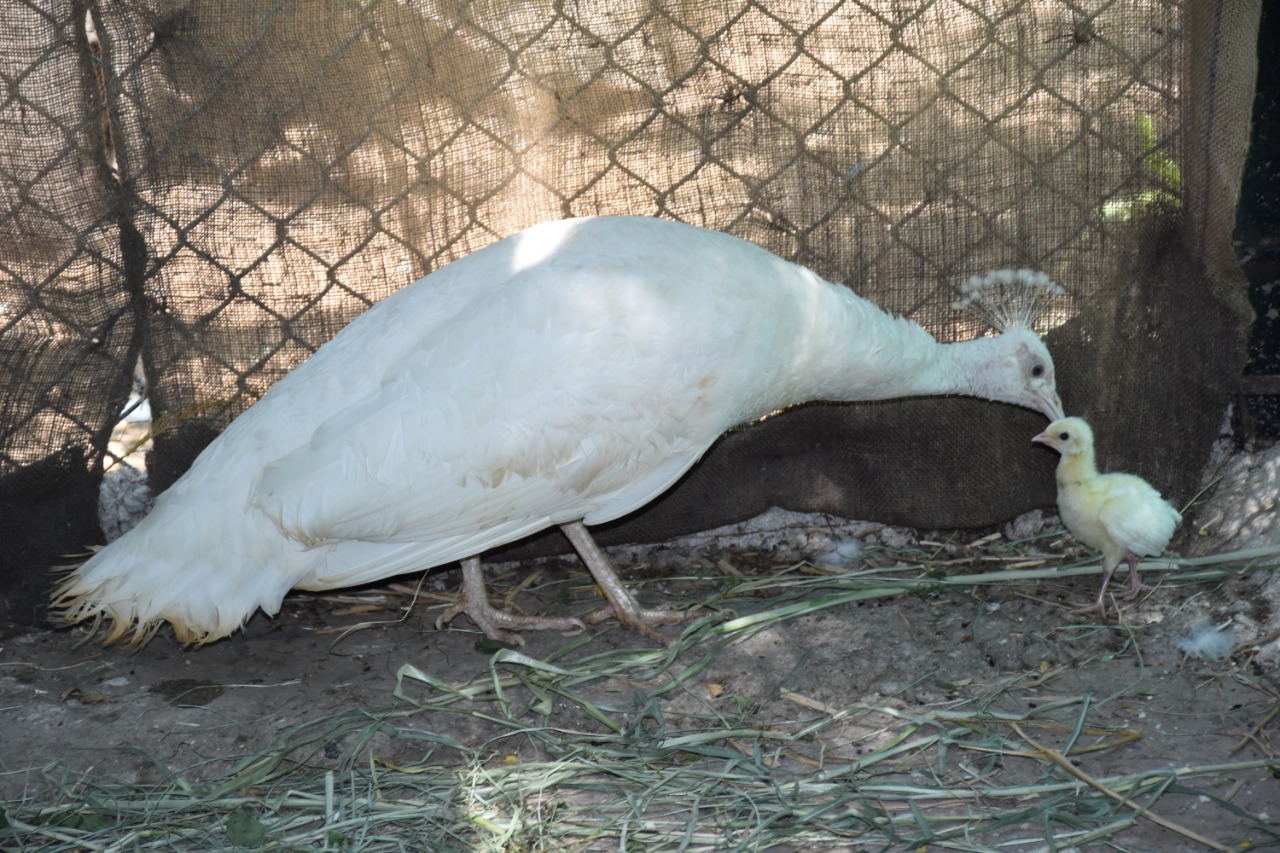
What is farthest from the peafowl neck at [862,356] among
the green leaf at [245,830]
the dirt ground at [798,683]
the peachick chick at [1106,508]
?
the green leaf at [245,830]

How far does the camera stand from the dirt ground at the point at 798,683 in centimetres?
263

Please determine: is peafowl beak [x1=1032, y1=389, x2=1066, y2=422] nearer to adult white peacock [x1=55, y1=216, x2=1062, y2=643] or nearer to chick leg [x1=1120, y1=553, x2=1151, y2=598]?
chick leg [x1=1120, y1=553, x2=1151, y2=598]

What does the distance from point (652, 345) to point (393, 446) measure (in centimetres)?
67

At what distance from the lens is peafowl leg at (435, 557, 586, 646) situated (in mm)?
3369

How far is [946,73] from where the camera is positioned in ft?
10.9

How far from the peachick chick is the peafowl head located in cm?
13

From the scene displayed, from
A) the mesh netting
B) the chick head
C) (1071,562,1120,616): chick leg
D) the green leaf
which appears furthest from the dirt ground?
the mesh netting

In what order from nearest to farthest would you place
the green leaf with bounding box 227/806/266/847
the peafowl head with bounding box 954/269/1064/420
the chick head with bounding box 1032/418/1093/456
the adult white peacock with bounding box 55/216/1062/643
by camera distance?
the green leaf with bounding box 227/806/266/847, the adult white peacock with bounding box 55/216/1062/643, the chick head with bounding box 1032/418/1093/456, the peafowl head with bounding box 954/269/1064/420

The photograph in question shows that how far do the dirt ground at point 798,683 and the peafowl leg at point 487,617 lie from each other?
60mm

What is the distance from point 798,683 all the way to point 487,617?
3.06 feet

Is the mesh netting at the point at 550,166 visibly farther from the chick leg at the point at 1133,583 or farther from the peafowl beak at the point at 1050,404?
the chick leg at the point at 1133,583

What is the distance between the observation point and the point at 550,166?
3393mm

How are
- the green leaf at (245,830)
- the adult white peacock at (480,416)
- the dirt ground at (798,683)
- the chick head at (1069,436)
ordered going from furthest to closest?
the chick head at (1069,436), the adult white peacock at (480,416), the dirt ground at (798,683), the green leaf at (245,830)

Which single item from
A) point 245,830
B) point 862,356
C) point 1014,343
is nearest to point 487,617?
point 245,830
